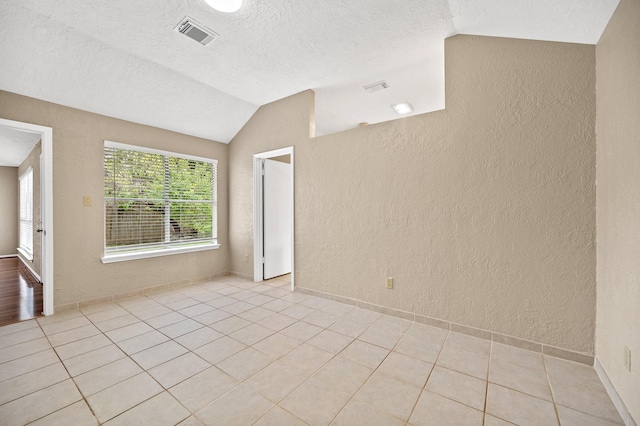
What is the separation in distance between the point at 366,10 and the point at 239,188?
3316 millimetres

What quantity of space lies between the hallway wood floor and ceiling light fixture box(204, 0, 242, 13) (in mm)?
3787

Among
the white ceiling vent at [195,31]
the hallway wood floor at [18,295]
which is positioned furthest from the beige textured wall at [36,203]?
the white ceiling vent at [195,31]

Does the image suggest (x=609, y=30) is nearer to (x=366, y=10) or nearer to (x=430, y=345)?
(x=366, y=10)

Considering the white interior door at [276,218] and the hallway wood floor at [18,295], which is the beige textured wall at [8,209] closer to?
the hallway wood floor at [18,295]

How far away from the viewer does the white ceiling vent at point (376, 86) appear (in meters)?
3.44

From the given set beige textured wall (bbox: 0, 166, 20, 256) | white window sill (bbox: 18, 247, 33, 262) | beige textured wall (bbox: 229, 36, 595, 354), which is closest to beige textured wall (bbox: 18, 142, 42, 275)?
white window sill (bbox: 18, 247, 33, 262)

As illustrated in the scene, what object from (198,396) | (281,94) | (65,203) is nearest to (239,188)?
(281,94)

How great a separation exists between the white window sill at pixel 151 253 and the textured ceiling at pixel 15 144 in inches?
81.7

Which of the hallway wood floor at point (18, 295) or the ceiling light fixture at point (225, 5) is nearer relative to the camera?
the ceiling light fixture at point (225, 5)

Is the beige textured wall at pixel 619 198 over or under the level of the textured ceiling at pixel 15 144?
under

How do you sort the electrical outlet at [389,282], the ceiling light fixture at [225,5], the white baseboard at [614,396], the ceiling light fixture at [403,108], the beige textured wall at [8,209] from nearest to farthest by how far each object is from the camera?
the white baseboard at [614,396] < the ceiling light fixture at [225,5] < the electrical outlet at [389,282] < the ceiling light fixture at [403,108] < the beige textured wall at [8,209]

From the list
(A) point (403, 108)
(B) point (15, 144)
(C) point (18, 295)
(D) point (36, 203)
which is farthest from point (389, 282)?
(B) point (15, 144)

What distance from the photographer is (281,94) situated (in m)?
3.87

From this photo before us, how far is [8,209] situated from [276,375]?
9.25 metres
